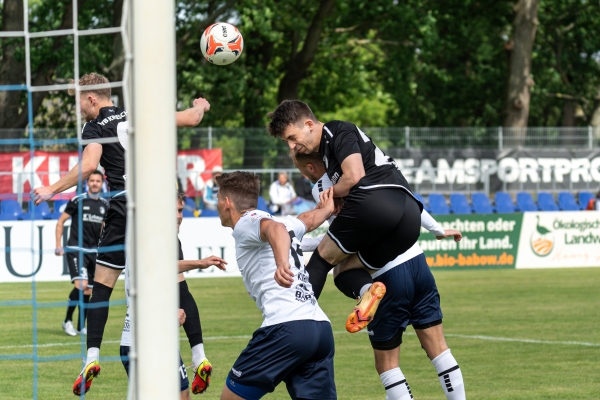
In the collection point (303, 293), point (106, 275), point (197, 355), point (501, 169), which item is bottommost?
point (501, 169)

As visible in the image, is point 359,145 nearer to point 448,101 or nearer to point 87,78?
point 87,78

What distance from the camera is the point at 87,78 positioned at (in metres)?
7.02

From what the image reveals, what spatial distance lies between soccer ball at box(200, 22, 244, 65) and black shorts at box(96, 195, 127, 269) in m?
1.28

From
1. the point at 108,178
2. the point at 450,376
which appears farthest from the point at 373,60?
the point at 450,376

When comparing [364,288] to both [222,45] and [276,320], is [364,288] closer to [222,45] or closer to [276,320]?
[276,320]

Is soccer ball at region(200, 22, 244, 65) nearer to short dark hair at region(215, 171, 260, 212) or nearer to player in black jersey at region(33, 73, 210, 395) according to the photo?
player in black jersey at region(33, 73, 210, 395)

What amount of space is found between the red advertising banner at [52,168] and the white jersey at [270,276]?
1434 centimetres

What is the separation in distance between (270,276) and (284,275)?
39 centimetres

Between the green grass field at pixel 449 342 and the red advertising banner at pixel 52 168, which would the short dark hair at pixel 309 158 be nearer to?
the green grass field at pixel 449 342

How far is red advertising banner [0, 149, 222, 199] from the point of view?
20422mm

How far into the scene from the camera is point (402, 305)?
6422 millimetres

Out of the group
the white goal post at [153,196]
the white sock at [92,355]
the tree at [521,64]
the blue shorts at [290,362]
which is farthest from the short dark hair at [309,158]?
the tree at [521,64]

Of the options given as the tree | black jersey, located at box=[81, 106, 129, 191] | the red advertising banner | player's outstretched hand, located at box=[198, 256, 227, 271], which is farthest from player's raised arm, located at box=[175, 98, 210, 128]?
the tree

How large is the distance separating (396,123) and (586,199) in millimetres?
18759
